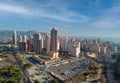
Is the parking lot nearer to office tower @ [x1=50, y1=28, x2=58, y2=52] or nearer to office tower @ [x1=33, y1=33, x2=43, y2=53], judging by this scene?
office tower @ [x1=50, y1=28, x2=58, y2=52]

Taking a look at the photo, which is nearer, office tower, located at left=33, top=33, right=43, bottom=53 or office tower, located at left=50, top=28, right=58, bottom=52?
office tower, located at left=50, top=28, right=58, bottom=52

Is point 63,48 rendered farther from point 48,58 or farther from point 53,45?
point 48,58

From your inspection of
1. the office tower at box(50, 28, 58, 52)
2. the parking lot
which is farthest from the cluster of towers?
the parking lot

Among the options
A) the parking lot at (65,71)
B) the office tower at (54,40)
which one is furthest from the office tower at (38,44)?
the parking lot at (65,71)

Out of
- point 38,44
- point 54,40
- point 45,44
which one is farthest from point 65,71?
point 45,44

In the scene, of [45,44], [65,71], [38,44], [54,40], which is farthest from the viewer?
[45,44]

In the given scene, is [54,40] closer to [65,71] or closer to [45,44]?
[45,44]

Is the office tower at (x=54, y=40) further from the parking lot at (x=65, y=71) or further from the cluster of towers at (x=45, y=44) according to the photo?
the parking lot at (x=65, y=71)

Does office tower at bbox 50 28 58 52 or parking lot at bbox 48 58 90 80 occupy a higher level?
office tower at bbox 50 28 58 52

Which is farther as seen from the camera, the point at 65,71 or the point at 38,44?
the point at 38,44

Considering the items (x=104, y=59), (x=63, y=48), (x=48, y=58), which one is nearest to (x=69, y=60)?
(x=48, y=58)

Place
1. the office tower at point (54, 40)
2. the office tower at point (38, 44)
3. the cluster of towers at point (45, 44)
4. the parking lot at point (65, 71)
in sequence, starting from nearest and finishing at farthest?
the parking lot at point (65, 71), the office tower at point (54, 40), the cluster of towers at point (45, 44), the office tower at point (38, 44)

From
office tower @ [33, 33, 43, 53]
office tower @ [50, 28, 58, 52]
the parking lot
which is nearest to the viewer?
the parking lot
